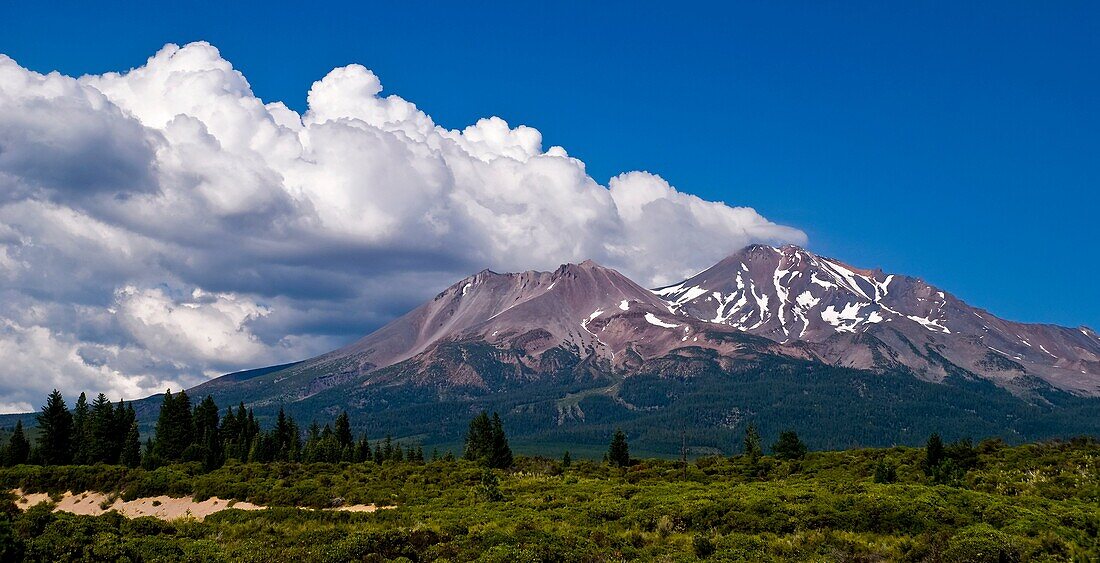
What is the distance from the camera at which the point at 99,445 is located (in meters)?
85.3

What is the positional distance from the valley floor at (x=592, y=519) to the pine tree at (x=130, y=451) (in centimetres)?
2666

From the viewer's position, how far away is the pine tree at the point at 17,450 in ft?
265

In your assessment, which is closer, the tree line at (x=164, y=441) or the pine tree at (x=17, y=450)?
the pine tree at (x=17, y=450)

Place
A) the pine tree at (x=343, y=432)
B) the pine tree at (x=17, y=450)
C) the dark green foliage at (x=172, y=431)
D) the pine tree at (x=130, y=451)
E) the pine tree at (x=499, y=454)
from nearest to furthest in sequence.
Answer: the pine tree at (x=499, y=454) → the pine tree at (x=17, y=450) → the pine tree at (x=130, y=451) → the dark green foliage at (x=172, y=431) → the pine tree at (x=343, y=432)

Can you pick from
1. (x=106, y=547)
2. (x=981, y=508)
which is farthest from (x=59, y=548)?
(x=981, y=508)

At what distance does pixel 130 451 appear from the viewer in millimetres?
85750

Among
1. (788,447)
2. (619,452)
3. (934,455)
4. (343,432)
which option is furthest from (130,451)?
(934,455)

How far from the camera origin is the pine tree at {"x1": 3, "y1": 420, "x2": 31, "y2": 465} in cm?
8069

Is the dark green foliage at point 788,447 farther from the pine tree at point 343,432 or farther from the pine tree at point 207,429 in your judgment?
the pine tree at point 343,432

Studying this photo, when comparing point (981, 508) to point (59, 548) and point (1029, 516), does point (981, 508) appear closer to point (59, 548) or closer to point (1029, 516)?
point (1029, 516)

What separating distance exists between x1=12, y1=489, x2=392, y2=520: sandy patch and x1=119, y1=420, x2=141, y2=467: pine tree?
26738mm

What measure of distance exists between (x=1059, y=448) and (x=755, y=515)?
3972 centimetres

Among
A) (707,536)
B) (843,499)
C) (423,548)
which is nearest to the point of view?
(423,548)

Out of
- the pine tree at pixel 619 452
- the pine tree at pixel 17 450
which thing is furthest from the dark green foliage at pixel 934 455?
the pine tree at pixel 17 450
